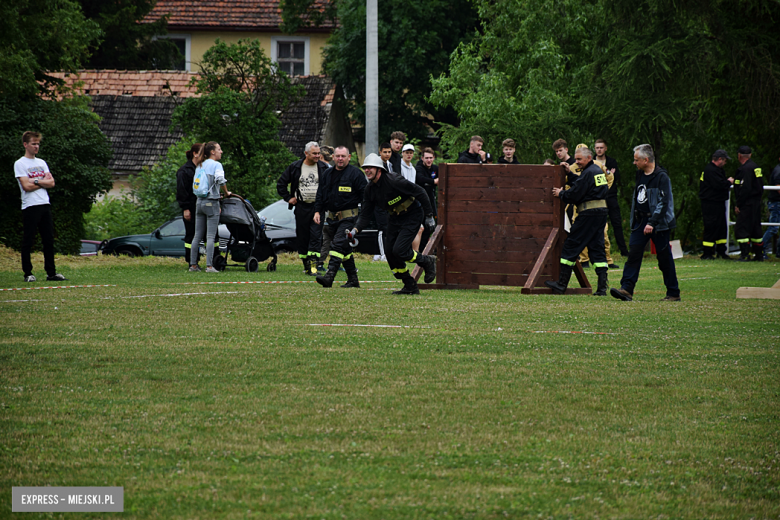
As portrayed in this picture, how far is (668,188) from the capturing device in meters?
12.6

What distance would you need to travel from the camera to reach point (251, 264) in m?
18.0

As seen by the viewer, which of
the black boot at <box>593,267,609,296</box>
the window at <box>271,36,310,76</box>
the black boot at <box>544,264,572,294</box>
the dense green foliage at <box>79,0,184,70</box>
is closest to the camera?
the black boot at <box>544,264,572,294</box>

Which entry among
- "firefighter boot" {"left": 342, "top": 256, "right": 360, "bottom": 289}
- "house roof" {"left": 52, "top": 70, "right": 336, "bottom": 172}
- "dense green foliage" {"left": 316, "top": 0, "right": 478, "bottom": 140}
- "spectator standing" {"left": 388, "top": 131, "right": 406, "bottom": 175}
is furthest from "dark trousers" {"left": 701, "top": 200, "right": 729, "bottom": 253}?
"house roof" {"left": 52, "top": 70, "right": 336, "bottom": 172}

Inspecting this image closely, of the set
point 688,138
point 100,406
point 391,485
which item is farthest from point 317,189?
point 688,138

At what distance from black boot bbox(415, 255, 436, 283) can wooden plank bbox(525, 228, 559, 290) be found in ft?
4.25

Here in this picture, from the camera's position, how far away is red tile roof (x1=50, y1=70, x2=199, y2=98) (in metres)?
39.4

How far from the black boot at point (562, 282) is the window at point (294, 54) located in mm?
34507

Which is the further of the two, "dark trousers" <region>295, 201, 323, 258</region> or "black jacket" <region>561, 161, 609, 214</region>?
"dark trousers" <region>295, 201, 323, 258</region>

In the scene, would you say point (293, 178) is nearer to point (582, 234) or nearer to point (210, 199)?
point (210, 199)

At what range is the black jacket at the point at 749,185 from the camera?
2134 cm

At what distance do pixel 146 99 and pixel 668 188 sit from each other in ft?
97.5

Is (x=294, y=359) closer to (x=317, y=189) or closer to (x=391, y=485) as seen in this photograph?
(x=391, y=485)

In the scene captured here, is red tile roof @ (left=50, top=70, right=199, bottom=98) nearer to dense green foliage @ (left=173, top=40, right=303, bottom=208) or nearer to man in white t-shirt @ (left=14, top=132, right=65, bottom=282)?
dense green foliage @ (left=173, top=40, right=303, bottom=208)

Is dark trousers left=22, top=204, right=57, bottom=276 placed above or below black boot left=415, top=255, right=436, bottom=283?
above
